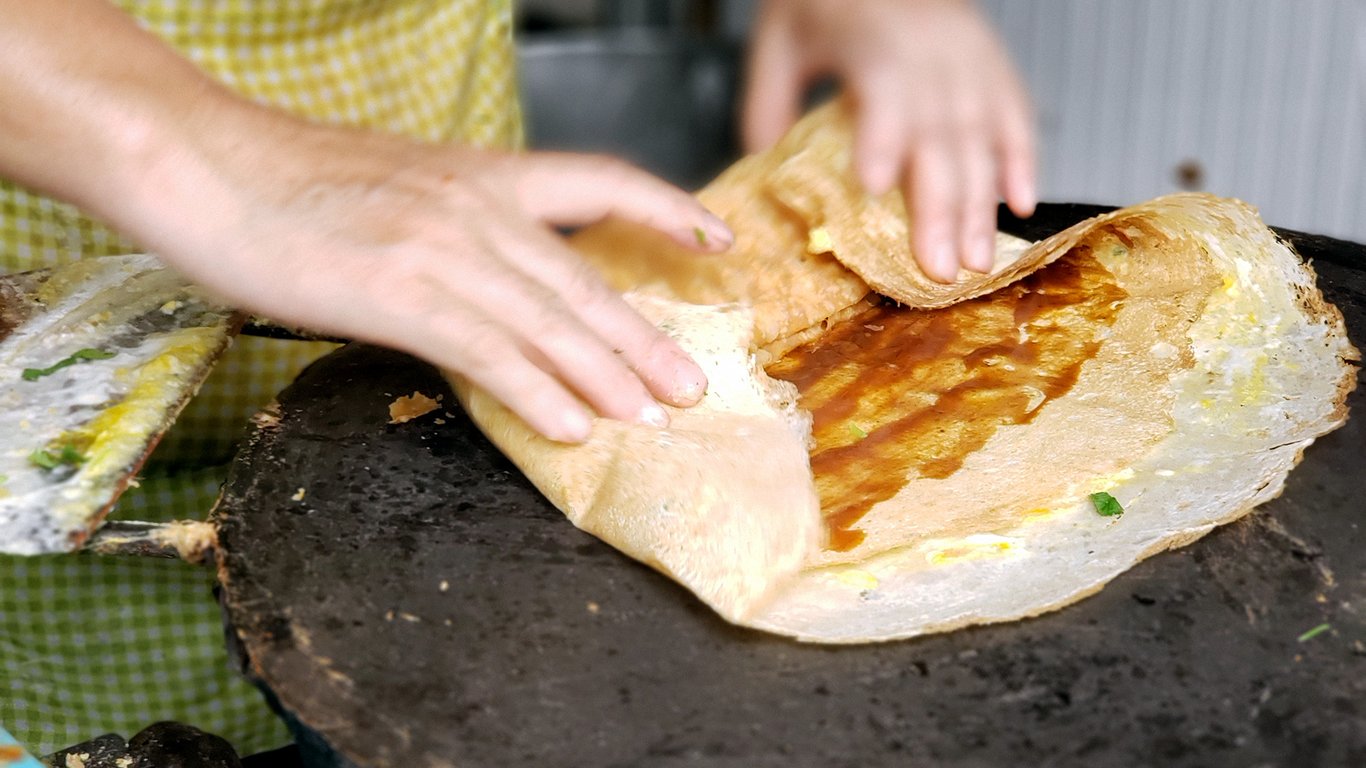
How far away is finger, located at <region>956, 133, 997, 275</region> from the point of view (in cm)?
A: 153

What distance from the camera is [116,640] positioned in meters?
1.86

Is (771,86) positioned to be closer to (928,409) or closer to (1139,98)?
(928,409)

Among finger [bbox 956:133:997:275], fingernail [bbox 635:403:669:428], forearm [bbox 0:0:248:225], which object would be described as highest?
forearm [bbox 0:0:248:225]

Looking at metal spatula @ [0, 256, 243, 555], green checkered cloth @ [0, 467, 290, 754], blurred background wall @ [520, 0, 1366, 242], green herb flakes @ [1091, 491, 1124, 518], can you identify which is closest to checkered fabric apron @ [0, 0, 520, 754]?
green checkered cloth @ [0, 467, 290, 754]

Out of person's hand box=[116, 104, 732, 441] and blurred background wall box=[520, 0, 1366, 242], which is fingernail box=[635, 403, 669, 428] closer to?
person's hand box=[116, 104, 732, 441]

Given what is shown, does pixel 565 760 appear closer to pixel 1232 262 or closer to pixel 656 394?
pixel 656 394

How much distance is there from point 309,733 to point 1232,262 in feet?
4.22

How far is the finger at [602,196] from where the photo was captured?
135 cm

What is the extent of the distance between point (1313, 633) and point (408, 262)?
848 millimetres

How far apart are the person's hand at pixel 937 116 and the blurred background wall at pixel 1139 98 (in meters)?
1.64

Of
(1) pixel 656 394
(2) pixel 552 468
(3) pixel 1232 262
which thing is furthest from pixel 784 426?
(3) pixel 1232 262

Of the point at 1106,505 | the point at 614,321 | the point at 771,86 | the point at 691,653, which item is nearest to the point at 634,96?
the point at 771,86

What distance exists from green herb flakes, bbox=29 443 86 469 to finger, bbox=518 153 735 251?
1.59 feet

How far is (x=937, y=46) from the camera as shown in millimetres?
1581
